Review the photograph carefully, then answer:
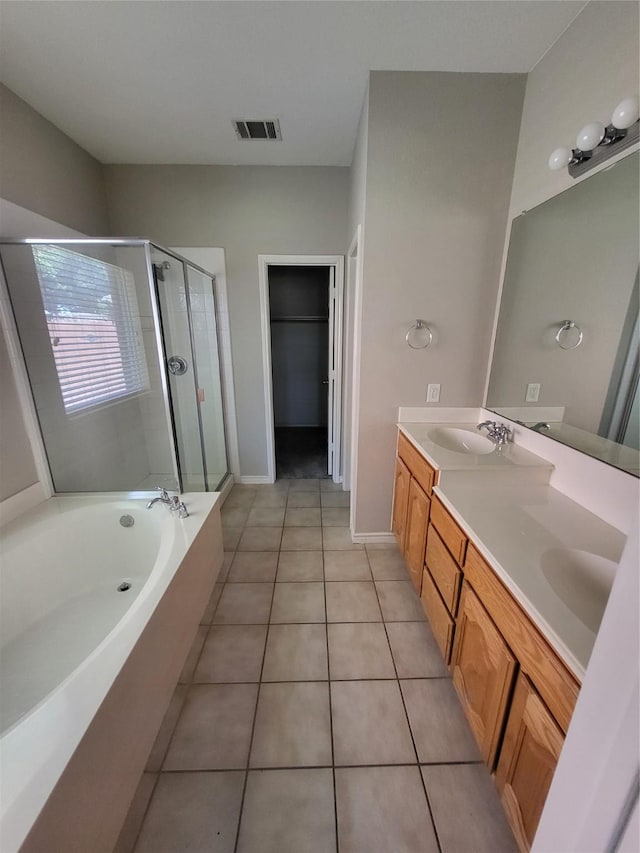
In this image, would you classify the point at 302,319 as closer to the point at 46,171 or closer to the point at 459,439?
the point at 46,171

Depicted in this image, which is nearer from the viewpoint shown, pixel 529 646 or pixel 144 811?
pixel 529 646

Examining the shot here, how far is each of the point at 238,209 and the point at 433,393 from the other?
2150mm

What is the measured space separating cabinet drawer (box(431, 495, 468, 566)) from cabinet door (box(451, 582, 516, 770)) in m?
0.12

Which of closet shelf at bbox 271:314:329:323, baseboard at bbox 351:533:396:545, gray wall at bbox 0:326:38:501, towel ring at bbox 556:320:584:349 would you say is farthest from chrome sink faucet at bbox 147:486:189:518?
closet shelf at bbox 271:314:329:323

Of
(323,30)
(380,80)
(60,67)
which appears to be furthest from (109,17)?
(380,80)

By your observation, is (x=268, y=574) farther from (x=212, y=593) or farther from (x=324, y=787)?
(x=324, y=787)

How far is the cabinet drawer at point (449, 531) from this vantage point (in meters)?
1.26

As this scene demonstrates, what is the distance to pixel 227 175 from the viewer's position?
2.60 meters

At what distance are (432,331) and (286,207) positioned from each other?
1.67 meters

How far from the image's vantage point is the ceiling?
135 centimetres

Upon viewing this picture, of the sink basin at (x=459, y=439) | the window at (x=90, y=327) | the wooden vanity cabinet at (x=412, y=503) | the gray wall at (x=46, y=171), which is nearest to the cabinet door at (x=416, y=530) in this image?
the wooden vanity cabinet at (x=412, y=503)

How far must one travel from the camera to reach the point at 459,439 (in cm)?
205

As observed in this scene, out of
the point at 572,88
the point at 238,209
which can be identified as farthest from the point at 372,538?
the point at 238,209

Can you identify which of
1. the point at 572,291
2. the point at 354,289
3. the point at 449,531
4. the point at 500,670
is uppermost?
the point at 354,289
